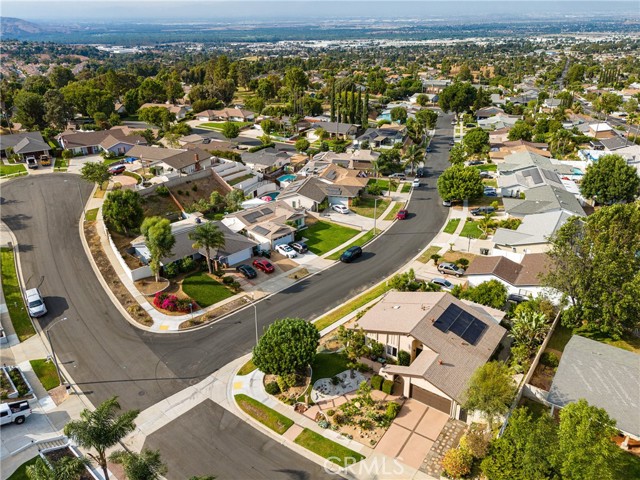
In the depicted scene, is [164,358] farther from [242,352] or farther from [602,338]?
[602,338]

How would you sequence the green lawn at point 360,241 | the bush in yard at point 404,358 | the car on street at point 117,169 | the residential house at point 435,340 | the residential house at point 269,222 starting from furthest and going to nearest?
the car on street at point 117,169, the residential house at point 269,222, the green lawn at point 360,241, the bush in yard at point 404,358, the residential house at point 435,340

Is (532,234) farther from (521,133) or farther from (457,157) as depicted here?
(521,133)

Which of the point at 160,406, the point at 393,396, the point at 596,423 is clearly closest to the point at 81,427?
the point at 160,406

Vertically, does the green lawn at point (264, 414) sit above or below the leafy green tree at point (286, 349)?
below

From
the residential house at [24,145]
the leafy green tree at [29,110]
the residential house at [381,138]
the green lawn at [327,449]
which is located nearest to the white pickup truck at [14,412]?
the green lawn at [327,449]

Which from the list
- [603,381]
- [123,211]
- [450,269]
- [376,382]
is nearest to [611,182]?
[450,269]

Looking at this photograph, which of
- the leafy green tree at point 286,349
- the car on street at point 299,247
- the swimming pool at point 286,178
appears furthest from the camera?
the swimming pool at point 286,178

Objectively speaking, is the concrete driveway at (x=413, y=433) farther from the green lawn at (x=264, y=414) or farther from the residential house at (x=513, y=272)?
the residential house at (x=513, y=272)
